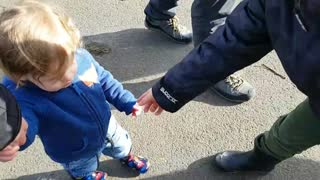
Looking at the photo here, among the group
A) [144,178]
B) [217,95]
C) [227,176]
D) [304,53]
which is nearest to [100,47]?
[217,95]

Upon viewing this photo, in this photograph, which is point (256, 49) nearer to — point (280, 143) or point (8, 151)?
point (280, 143)

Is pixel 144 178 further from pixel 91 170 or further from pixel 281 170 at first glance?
pixel 281 170

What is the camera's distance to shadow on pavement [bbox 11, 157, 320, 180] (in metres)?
2.02

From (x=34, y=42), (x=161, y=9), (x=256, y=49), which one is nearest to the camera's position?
(x=34, y=42)

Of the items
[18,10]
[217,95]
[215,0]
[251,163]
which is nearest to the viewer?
[18,10]

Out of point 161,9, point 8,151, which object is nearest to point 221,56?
point 8,151

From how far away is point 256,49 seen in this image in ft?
4.61

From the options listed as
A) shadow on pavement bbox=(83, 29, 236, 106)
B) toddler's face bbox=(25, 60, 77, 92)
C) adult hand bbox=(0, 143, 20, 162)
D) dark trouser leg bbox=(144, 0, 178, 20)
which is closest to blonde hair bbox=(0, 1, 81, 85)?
toddler's face bbox=(25, 60, 77, 92)

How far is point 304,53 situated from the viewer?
1145 millimetres

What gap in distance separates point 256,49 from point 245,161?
0.71 metres

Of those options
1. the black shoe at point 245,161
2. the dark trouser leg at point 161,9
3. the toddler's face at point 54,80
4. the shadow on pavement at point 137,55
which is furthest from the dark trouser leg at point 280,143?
the dark trouser leg at point 161,9

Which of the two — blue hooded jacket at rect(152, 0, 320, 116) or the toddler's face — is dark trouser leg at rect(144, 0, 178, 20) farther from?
the toddler's face

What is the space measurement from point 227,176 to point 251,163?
131 mm

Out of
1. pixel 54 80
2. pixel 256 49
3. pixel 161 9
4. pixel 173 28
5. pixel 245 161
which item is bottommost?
pixel 245 161
